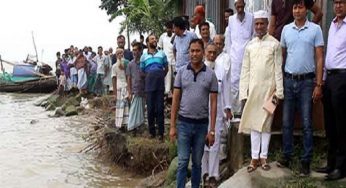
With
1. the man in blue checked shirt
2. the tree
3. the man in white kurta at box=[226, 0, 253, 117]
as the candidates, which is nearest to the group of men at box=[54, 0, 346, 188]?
the man in white kurta at box=[226, 0, 253, 117]

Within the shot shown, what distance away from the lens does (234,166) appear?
6.38 metres

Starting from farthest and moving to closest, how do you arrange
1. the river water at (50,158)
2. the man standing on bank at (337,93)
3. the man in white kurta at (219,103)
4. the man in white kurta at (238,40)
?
the river water at (50,158)
the man in white kurta at (238,40)
the man in white kurta at (219,103)
the man standing on bank at (337,93)

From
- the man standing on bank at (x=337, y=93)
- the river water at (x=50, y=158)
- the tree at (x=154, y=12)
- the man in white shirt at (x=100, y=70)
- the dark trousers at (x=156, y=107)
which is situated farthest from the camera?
the man in white shirt at (x=100, y=70)

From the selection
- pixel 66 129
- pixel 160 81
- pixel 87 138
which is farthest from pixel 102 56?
pixel 160 81

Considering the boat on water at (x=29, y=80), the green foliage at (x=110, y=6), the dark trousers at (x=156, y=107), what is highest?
the green foliage at (x=110, y=6)

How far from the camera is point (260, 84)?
18.2ft

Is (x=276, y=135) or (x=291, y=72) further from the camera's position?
(x=276, y=135)

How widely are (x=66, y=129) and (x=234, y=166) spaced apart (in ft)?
30.5

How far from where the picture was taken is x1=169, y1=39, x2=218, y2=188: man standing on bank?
545cm

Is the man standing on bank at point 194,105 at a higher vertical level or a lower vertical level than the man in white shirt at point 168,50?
lower

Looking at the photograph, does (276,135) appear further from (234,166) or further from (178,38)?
(178,38)

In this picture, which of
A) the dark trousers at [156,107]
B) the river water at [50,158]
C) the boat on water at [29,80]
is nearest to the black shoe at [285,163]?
the dark trousers at [156,107]

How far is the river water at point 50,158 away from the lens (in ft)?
29.1

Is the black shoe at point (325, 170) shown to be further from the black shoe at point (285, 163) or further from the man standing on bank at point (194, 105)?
the man standing on bank at point (194, 105)
